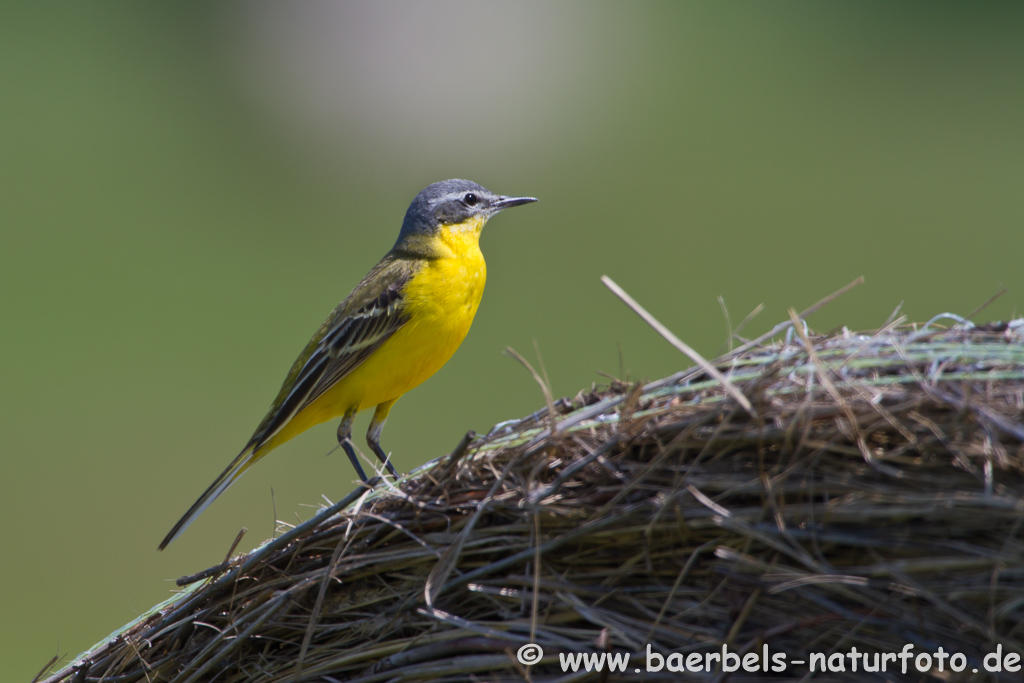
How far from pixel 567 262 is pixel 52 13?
21.7 m

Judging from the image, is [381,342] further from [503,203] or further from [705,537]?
[705,537]

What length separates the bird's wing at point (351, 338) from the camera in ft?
16.1

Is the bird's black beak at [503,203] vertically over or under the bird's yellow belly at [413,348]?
over

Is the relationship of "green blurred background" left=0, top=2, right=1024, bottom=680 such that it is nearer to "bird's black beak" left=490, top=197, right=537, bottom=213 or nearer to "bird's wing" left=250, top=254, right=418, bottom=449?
"bird's black beak" left=490, top=197, right=537, bottom=213

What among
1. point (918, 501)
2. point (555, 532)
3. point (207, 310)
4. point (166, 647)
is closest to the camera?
point (918, 501)

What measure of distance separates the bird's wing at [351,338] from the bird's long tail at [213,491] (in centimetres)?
22

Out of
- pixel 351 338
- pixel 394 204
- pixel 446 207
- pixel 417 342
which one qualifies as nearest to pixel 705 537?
pixel 417 342

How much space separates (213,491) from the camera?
4.27 m

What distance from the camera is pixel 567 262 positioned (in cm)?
2202

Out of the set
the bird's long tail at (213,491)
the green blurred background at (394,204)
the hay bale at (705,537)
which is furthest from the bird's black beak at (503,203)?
the green blurred background at (394,204)

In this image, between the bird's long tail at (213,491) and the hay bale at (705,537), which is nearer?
the hay bale at (705,537)

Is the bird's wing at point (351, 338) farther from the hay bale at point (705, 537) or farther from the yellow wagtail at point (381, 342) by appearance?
the hay bale at point (705, 537)

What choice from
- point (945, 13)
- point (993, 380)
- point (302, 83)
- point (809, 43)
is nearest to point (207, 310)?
point (302, 83)

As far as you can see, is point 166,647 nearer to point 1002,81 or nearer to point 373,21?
point 373,21
